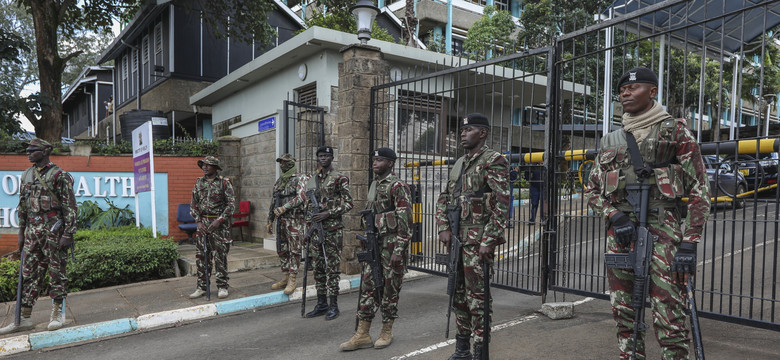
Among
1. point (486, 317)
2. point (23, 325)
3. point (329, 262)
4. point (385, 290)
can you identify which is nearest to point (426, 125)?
point (329, 262)

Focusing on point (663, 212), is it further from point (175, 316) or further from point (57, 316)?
point (57, 316)

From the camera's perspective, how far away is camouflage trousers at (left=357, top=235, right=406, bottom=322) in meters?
4.38

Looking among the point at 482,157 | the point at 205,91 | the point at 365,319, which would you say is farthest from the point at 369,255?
the point at 205,91

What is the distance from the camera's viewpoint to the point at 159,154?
10477 mm

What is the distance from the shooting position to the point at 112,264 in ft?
23.2

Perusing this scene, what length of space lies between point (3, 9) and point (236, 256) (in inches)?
1068

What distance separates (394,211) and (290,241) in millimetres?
2622

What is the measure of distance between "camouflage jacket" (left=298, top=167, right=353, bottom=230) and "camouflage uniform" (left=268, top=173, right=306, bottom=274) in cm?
76

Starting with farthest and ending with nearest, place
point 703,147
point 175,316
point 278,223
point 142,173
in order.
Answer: point 142,173
point 278,223
point 175,316
point 703,147

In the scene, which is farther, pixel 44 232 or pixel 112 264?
pixel 112 264

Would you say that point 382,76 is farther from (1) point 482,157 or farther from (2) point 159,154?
(2) point 159,154

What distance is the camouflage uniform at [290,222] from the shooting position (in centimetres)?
645

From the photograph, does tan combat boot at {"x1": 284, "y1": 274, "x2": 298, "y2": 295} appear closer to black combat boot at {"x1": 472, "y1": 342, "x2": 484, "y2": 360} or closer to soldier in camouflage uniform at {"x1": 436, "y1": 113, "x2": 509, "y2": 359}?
soldier in camouflage uniform at {"x1": 436, "y1": 113, "x2": 509, "y2": 359}

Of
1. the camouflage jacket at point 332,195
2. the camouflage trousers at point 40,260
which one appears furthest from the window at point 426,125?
the camouflage trousers at point 40,260
